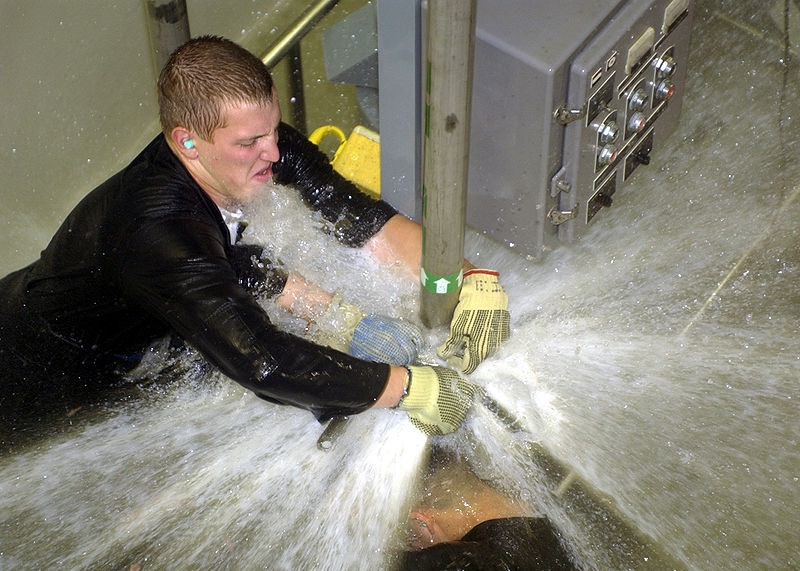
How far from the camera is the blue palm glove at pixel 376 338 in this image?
7.10 feet

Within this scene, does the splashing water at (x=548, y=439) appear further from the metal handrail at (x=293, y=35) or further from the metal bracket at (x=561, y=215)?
the metal handrail at (x=293, y=35)

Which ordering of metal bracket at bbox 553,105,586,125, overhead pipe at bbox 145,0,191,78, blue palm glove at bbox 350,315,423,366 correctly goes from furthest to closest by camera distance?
overhead pipe at bbox 145,0,191,78 < blue palm glove at bbox 350,315,423,366 < metal bracket at bbox 553,105,586,125

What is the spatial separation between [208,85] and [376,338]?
27.3 inches

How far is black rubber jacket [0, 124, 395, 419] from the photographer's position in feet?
5.96

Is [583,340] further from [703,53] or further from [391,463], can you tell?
[703,53]

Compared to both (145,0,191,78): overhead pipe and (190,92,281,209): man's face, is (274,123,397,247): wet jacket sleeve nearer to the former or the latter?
(190,92,281,209): man's face

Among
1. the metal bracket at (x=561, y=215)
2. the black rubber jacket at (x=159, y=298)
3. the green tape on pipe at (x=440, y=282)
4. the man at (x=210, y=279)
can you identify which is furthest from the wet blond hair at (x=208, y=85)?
the metal bracket at (x=561, y=215)

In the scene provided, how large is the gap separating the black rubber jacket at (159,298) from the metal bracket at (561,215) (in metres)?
0.55

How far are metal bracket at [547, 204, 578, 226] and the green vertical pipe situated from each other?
1.40 ft

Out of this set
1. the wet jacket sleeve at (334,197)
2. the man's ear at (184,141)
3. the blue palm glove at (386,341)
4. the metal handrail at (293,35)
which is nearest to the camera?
the man's ear at (184,141)

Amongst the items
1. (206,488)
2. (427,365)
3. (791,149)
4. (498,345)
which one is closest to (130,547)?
(206,488)

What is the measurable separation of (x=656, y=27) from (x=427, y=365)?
976 mm

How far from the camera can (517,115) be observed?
2080mm

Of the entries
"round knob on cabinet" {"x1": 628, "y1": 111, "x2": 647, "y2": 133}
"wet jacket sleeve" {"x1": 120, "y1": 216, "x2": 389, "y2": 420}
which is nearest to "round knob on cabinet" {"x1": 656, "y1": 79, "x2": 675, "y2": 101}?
A: "round knob on cabinet" {"x1": 628, "y1": 111, "x2": 647, "y2": 133}
